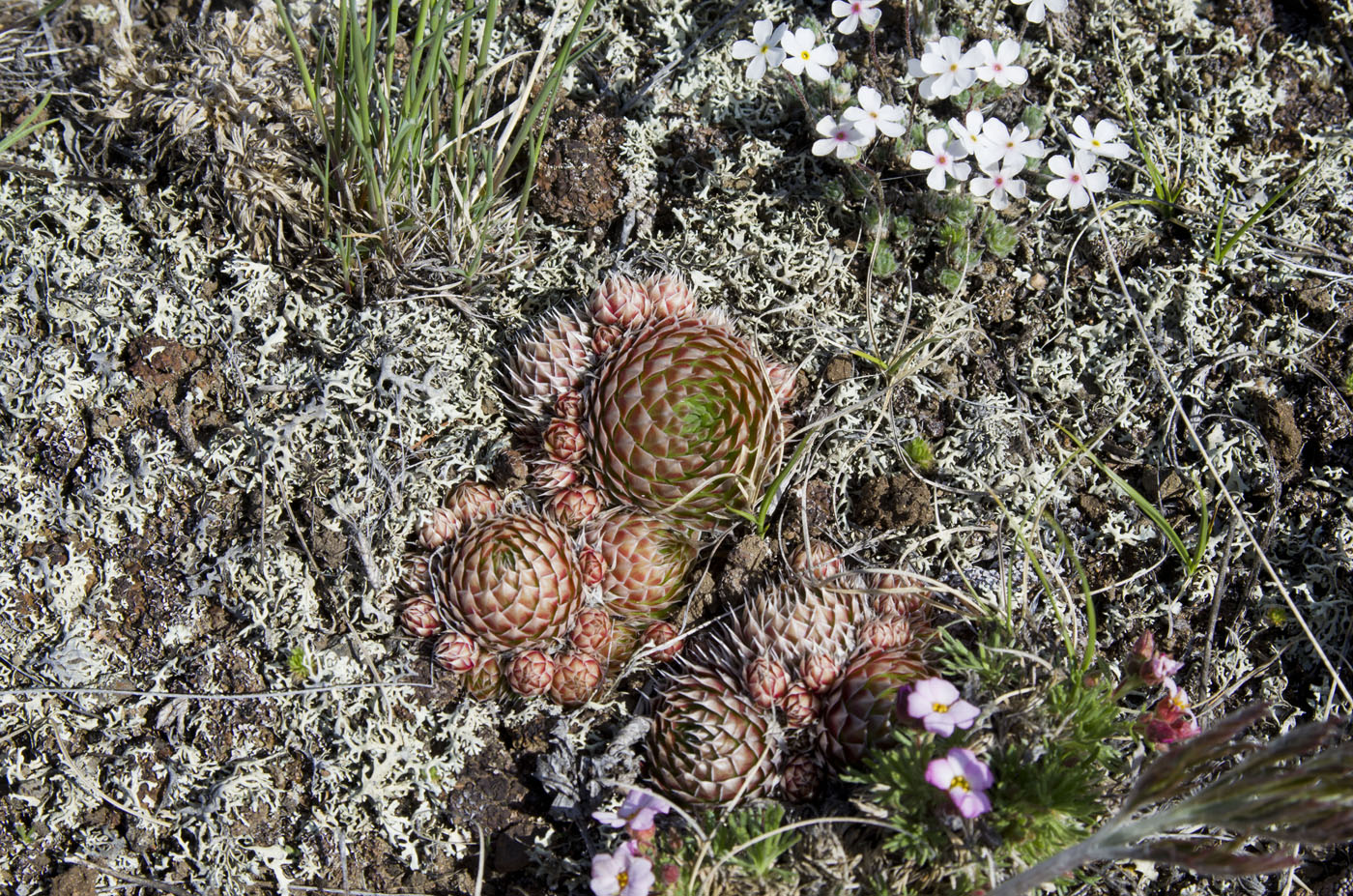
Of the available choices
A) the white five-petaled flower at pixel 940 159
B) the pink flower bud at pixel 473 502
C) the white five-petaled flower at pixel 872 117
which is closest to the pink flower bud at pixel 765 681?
the pink flower bud at pixel 473 502

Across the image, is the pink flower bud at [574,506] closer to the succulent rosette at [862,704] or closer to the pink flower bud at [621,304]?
the pink flower bud at [621,304]

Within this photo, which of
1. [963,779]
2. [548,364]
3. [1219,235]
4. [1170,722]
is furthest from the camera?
[1219,235]

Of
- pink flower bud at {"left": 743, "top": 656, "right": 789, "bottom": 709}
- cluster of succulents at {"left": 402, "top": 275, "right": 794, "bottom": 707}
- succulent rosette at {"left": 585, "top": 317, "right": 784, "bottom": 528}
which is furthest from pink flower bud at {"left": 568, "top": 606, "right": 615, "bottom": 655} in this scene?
pink flower bud at {"left": 743, "top": 656, "right": 789, "bottom": 709}

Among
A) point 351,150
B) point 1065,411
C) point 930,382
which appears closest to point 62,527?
point 351,150

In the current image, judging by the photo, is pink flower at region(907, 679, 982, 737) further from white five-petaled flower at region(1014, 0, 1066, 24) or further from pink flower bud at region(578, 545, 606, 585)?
white five-petaled flower at region(1014, 0, 1066, 24)

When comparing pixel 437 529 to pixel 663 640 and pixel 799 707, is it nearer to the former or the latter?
pixel 663 640

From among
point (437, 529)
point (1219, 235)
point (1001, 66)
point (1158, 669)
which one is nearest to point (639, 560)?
point (437, 529)

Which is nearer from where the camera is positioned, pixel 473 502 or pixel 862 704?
pixel 862 704
